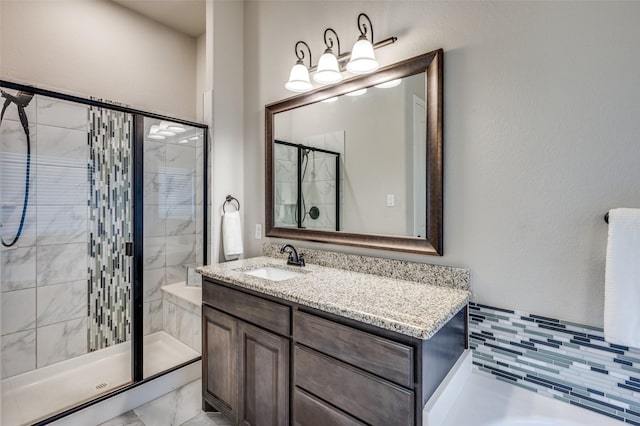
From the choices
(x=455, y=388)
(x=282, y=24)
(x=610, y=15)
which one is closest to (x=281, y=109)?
(x=282, y=24)

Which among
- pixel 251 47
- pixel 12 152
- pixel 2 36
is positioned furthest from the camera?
pixel 251 47

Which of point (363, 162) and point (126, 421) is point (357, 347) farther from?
point (126, 421)

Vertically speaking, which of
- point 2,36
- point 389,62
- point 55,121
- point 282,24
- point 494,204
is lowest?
point 494,204

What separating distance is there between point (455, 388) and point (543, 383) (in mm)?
353

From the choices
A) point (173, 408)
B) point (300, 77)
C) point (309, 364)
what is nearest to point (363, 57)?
point (300, 77)

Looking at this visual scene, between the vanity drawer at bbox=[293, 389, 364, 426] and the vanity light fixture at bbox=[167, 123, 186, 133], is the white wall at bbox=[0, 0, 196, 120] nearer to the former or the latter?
the vanity light fixture at bbox=[167, 123, 186, 133]

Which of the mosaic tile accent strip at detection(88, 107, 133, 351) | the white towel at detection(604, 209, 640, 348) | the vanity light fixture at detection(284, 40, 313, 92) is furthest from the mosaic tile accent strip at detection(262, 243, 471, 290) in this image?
the mosaic tile accent strip at detection(88, 107, 133, 351)

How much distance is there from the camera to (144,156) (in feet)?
7.07

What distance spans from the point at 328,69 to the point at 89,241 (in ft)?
6.77

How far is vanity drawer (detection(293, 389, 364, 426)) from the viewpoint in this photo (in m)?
1.16

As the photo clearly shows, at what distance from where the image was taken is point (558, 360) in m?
1.20

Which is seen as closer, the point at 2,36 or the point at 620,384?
the point at 620,384

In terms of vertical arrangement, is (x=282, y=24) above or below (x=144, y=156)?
above

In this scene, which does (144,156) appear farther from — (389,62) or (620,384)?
(620,384)
